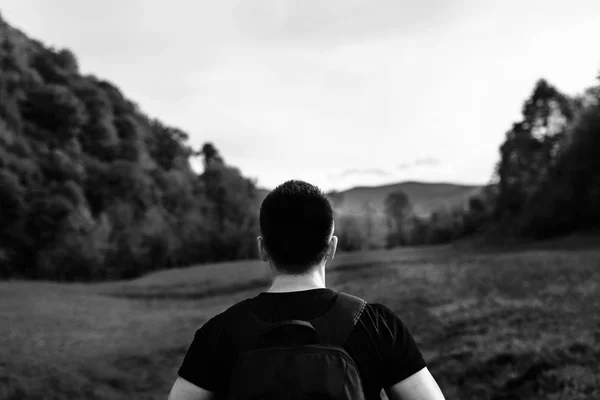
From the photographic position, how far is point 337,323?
102 inches

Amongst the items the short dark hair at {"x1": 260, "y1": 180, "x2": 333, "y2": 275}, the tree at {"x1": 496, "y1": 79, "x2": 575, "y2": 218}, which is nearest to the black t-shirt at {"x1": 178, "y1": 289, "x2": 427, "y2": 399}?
the short dark hair at {"x1": 260, "y1": 180, "x2": 333, "y2": 275}

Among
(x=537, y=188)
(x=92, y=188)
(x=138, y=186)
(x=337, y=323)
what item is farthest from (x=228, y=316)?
(x=138, y=186)

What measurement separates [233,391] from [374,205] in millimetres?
83615

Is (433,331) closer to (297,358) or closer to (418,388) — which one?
(418,388)

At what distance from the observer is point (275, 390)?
99.5 inches

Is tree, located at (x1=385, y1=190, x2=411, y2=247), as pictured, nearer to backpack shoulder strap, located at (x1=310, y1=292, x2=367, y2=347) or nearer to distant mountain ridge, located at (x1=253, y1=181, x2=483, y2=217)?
distant mountain ridge, located at (x1=253, y1=181, x2=483, y2=217)

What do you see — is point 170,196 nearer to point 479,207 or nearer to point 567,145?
point 479,207

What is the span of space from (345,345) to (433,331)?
12.6 m

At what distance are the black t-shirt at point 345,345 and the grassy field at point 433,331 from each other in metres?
7.29

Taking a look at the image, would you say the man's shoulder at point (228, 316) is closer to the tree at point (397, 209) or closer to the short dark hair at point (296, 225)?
the short dark hair at point (296, 225)

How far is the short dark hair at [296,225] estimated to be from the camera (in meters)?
2.64

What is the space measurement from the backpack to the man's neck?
0.48 feet

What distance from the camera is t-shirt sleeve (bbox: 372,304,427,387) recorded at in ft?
8.29

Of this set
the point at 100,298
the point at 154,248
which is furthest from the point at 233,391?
the point at 154,248
